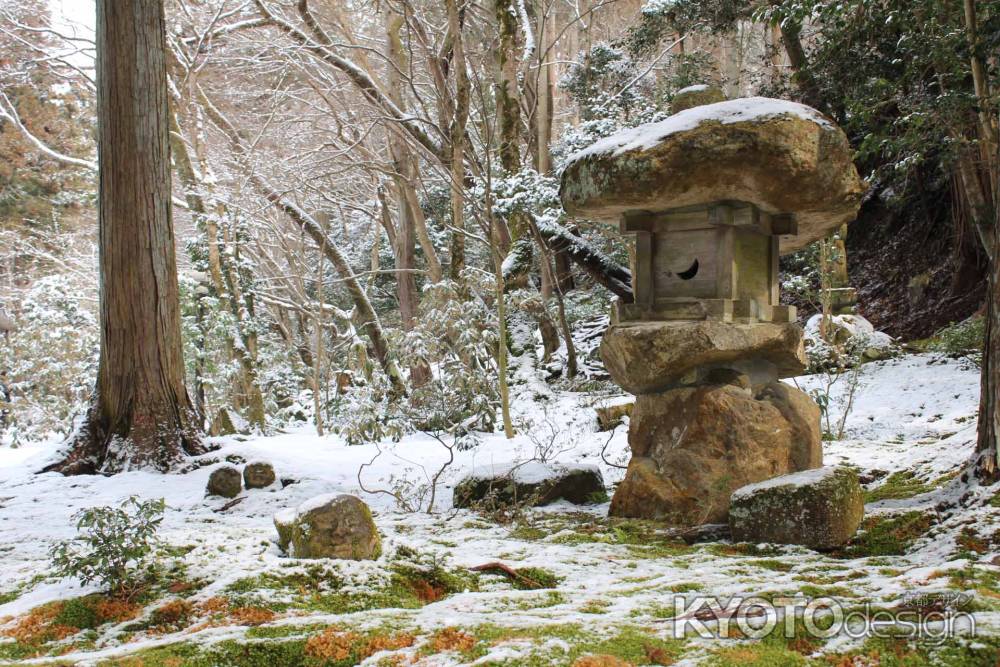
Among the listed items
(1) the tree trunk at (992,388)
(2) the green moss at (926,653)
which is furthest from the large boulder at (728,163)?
(2) the green moss at (926,653)

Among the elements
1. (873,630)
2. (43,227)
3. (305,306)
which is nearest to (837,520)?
(873,630)

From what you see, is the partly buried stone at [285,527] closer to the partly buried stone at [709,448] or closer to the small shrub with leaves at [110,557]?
the small shrub with leaves at [110,557]

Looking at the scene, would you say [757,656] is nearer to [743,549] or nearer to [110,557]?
[743,549]

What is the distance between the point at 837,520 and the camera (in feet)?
12.1

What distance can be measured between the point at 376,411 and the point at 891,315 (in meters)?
8.54

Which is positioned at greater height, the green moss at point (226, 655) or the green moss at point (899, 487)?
the green moss at point (226, 655)

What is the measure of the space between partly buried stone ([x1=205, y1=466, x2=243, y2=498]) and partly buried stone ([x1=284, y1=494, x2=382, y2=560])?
1.95 meters

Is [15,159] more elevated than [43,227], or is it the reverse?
[15,159]

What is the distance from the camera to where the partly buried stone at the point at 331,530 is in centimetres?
316

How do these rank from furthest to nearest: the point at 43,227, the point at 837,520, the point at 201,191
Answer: the point at 43,227
the point at 201,191
the point at 837,520

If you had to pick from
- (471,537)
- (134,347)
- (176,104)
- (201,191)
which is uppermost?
(176,104)

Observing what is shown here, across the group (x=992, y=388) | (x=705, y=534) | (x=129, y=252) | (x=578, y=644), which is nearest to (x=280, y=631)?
(x=578, y=644)

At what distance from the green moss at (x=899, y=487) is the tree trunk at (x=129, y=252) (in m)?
5.18

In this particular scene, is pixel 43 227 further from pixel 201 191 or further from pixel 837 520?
pixel 837 520
